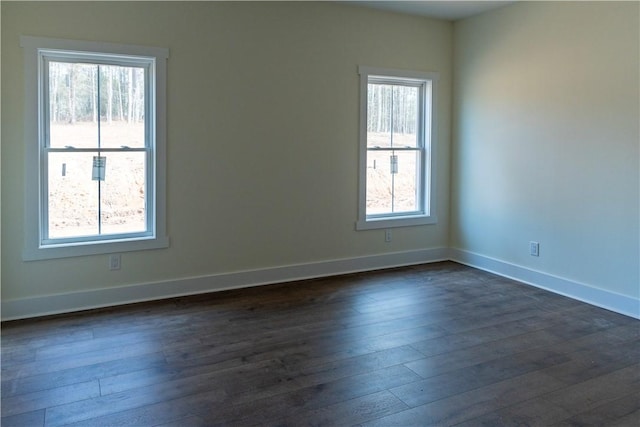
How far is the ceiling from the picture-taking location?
4.54m

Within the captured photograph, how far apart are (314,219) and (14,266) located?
2543 mm

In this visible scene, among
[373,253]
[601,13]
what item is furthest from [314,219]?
[601,13]

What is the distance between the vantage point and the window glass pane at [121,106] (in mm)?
3777

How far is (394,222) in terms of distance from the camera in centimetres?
509

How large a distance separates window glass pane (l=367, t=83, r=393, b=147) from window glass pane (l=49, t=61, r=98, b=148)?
261 cm

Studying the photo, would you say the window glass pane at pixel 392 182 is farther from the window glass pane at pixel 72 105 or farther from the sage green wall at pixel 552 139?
the window glass pane at pixel 72 105

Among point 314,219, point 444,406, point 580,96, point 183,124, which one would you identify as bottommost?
point 444,406

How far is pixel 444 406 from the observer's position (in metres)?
2.33

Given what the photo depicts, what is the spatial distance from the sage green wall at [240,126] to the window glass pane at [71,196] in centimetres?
23

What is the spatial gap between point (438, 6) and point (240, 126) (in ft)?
7.67

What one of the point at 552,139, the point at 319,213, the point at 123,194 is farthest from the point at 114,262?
the point at 552,139

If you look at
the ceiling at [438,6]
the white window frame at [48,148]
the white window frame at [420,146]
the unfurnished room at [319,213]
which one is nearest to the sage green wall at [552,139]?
the unfurnished room at [319,213]

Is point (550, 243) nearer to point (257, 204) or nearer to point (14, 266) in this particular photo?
point (257, 204)

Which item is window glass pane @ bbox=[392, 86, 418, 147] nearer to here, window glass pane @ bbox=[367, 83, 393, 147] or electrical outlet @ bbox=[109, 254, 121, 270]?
window glass pane @ bbox=[367, 83, 393, 147]
